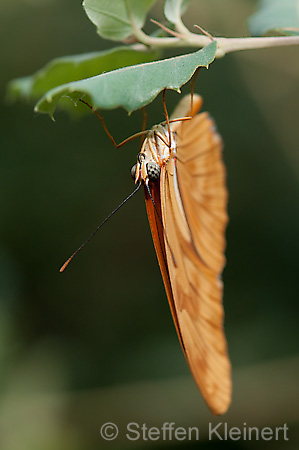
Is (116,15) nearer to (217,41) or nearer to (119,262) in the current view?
(217,41)

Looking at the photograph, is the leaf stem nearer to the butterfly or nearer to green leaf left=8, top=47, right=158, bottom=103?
green leaf left=8, top=47, right=158, bottom=103

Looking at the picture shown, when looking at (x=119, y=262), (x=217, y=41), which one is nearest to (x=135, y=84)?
(x=217, y=41)

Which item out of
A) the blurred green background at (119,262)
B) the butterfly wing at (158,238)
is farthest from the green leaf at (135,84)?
the blurred green background at (119,262)

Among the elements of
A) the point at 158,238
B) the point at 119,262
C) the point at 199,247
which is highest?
the point at 158,238

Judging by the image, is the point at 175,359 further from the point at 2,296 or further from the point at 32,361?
the point at 2,296

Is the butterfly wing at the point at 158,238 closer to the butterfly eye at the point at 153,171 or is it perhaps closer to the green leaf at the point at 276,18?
the butterfly eye at the point at 153,171

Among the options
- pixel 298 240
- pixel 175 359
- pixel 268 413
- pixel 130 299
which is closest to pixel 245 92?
pixel 298 240
